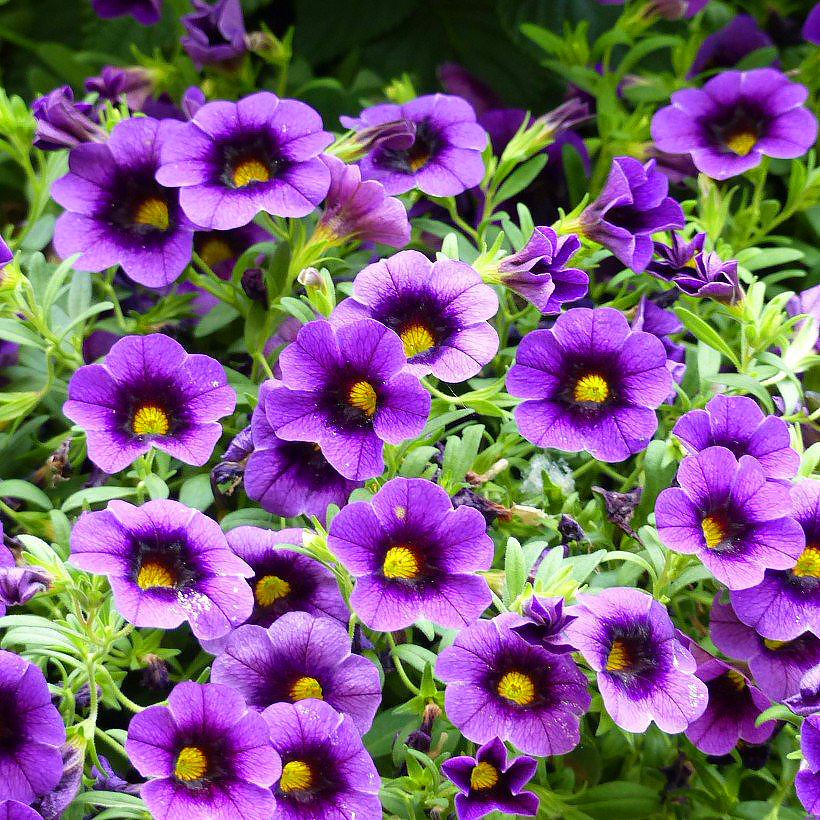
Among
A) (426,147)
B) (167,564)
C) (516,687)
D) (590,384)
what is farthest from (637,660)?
(426,147)

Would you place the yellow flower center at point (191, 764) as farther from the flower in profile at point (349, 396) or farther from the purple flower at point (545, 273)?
the purple flower at point (545, 273)

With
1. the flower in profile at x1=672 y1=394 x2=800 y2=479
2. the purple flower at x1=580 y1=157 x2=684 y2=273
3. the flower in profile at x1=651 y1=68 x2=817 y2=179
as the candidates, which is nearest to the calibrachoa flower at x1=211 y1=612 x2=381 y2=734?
the flower in profile at x1=672 y1=394 x2=800 y2=479

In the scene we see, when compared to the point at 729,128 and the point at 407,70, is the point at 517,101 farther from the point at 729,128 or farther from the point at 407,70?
the point at 729,128

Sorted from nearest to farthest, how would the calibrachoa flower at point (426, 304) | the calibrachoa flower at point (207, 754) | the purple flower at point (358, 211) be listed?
the calibrachoa flower at point (207, 754) → the calibrachoa flower at point (426, 304) → the purple flower at point (358, 211)

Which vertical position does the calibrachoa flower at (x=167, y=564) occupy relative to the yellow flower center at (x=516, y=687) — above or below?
above

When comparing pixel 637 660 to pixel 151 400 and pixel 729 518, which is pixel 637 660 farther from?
pixel 151 400

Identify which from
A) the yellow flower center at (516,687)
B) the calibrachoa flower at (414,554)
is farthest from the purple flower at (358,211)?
the yellow flower center at (516,687)

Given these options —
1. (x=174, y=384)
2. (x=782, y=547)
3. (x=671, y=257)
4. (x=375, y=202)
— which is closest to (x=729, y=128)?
(x=671, y=257)
